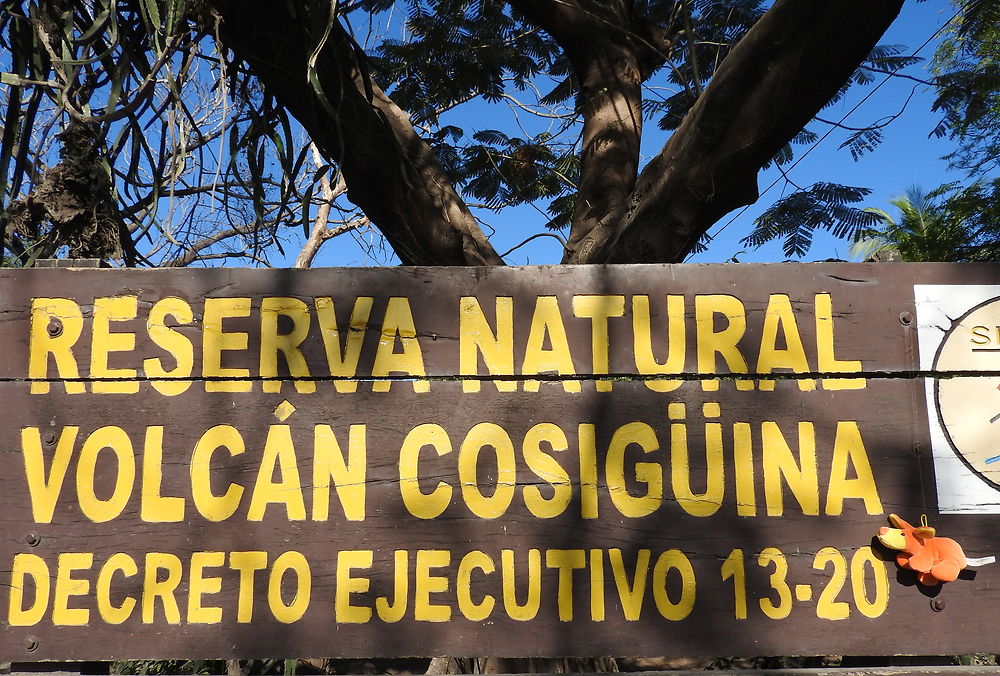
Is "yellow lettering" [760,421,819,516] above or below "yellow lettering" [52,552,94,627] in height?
above

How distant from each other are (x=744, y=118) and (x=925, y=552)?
56.2 inches

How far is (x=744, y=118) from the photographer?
8.08 feet

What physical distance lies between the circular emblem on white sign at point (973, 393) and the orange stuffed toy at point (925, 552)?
22 cm

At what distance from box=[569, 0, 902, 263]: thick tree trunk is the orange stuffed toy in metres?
1.28

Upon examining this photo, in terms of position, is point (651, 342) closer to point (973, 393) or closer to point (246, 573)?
point (973, 393)

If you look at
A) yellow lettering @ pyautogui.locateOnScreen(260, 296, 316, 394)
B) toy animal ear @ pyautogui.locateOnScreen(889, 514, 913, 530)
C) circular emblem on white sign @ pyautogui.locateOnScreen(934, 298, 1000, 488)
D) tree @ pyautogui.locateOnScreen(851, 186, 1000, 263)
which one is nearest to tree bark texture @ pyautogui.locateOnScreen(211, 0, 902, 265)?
yellow lettering @ pyautogui.locateOnScreen(260, 296, 316, 394)

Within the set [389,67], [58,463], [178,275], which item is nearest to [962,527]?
[178,275]

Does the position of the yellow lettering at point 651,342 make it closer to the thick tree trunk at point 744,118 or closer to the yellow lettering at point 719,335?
the yellow lettering at point 719,335

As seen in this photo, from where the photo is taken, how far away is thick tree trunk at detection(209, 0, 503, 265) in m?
2.62

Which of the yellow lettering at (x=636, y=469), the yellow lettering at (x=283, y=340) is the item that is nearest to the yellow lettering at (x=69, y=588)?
the yellow lettering at (x=283, y=340)

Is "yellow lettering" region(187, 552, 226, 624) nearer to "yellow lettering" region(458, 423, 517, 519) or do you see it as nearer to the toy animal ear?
"yellow lettering" region(458, 423, 517, 519)

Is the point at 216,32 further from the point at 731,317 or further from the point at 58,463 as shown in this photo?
the point at 731,317

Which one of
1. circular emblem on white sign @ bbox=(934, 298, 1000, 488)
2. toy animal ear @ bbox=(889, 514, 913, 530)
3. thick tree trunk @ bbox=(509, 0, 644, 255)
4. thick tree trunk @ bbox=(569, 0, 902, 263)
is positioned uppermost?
thick tree trunk @ bbox=(509, 0, 644, 255)

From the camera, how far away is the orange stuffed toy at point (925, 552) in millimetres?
1847
